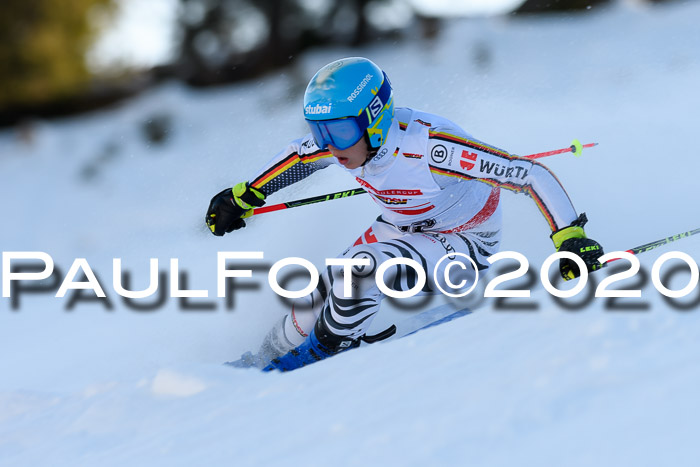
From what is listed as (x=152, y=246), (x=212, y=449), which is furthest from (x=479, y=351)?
(x=152, y=246)

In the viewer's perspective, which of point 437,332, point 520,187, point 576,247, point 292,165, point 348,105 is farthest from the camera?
point 292,165

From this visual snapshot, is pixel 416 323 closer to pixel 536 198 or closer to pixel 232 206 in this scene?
pixel 536 198

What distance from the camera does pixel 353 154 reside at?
3.22m

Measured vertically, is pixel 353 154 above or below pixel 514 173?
above

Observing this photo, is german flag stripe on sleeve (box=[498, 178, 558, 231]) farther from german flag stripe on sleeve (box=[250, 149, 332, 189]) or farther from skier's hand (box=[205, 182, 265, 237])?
skier's hand (box=[205, 182, 265, 237])

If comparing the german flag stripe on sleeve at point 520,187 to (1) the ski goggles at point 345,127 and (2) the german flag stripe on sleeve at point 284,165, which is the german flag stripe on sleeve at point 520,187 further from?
(2) the german flag stripe on sleeve at point 284,165

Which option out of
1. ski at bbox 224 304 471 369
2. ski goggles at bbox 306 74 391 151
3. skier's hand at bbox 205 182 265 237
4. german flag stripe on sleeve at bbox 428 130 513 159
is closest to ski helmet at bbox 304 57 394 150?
ski goggles at bbox 306 74 391 151

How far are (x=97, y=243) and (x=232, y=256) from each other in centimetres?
575

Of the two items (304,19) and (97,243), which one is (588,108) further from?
(304,19)

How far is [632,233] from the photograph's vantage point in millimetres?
4719

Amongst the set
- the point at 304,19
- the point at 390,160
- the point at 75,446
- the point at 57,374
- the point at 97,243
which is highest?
the point at 304,19

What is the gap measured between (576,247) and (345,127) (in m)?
1.08

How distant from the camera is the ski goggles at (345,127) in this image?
10.2 ft

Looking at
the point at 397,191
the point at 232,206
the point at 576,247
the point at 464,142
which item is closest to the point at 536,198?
the point at 576,247
